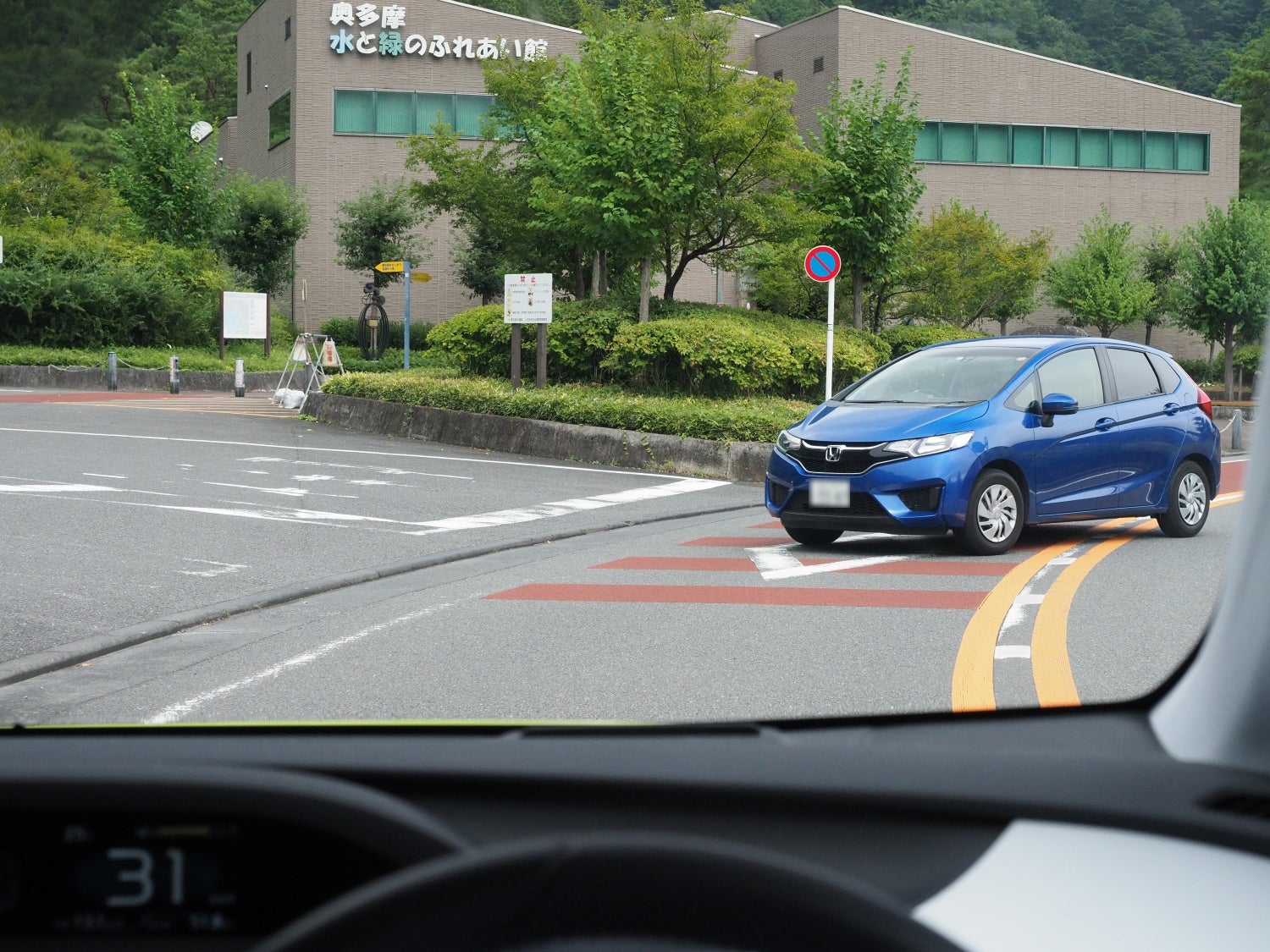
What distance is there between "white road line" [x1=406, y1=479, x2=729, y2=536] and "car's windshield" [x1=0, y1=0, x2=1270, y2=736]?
12 centimetres

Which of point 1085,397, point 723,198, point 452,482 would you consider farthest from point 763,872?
point 723,198

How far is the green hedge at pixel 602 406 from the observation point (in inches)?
679

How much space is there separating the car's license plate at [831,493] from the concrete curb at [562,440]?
6.72 m

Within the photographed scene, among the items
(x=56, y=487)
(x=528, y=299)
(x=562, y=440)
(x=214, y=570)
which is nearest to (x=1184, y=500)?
(x=214, y=570)

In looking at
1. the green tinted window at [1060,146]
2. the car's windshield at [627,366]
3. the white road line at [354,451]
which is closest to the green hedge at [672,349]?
the car's windshield at [627,366]

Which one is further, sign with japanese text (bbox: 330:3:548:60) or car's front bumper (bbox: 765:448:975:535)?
sign with japanese text (bbox: 330:3:548:60)

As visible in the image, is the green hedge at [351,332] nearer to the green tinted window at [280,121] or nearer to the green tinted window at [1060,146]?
the green tinted window at [280,121]

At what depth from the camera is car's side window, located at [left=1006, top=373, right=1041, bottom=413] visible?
964 cm

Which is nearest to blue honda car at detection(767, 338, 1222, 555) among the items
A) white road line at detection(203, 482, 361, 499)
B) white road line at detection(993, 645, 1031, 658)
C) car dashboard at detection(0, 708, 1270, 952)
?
white road line at detection(993, 645, 1031, 658)

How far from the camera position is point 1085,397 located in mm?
9023

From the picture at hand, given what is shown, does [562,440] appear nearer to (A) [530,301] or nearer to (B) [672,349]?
(A) [530,301]

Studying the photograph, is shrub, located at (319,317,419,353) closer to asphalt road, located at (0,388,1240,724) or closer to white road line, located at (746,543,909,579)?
asphalt road, located at (0,388,1240,724)

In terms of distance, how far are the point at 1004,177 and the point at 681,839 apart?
49.7 meters

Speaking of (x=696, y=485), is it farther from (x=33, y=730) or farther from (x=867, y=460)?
(x=33, y=730)
